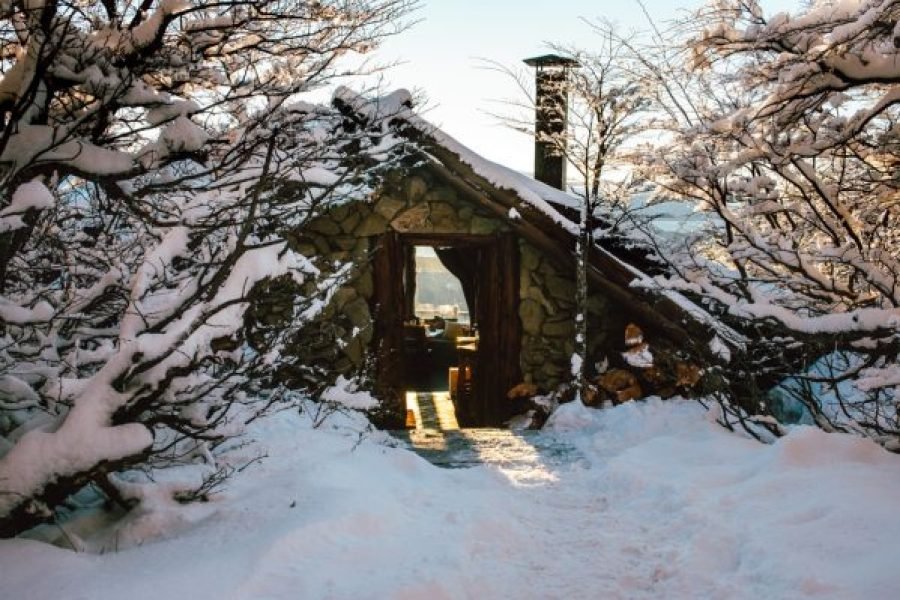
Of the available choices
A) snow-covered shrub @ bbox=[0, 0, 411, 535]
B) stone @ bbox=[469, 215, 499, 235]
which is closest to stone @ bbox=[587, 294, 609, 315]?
stone @ bbox=[469, 215, 499, 235]

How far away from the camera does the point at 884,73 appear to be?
140 inches

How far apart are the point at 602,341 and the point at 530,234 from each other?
176 cm

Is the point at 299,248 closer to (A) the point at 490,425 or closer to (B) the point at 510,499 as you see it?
(A) the point at 490,425

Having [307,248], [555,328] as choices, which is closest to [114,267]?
[307,248]

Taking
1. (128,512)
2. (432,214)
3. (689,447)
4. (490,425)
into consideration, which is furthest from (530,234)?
(128,512)

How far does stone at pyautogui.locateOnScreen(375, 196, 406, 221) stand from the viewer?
8438 mm

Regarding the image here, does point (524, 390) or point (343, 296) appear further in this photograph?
point (524, 390)

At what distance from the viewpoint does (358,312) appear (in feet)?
27.7

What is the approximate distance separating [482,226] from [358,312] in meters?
1.99

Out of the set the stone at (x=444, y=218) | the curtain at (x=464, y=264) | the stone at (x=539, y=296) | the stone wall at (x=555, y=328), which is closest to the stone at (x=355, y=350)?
the stone at (x=444, y=218)

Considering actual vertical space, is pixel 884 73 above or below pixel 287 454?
above

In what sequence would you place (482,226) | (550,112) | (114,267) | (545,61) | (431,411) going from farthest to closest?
1. (431,411)
2. (545,61)
3. (550,112)
4. (482,226)
5. (114,267)

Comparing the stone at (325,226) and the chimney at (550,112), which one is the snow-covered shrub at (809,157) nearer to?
the chimney at (550,112)

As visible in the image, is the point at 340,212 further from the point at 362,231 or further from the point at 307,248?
the point at 307,248
